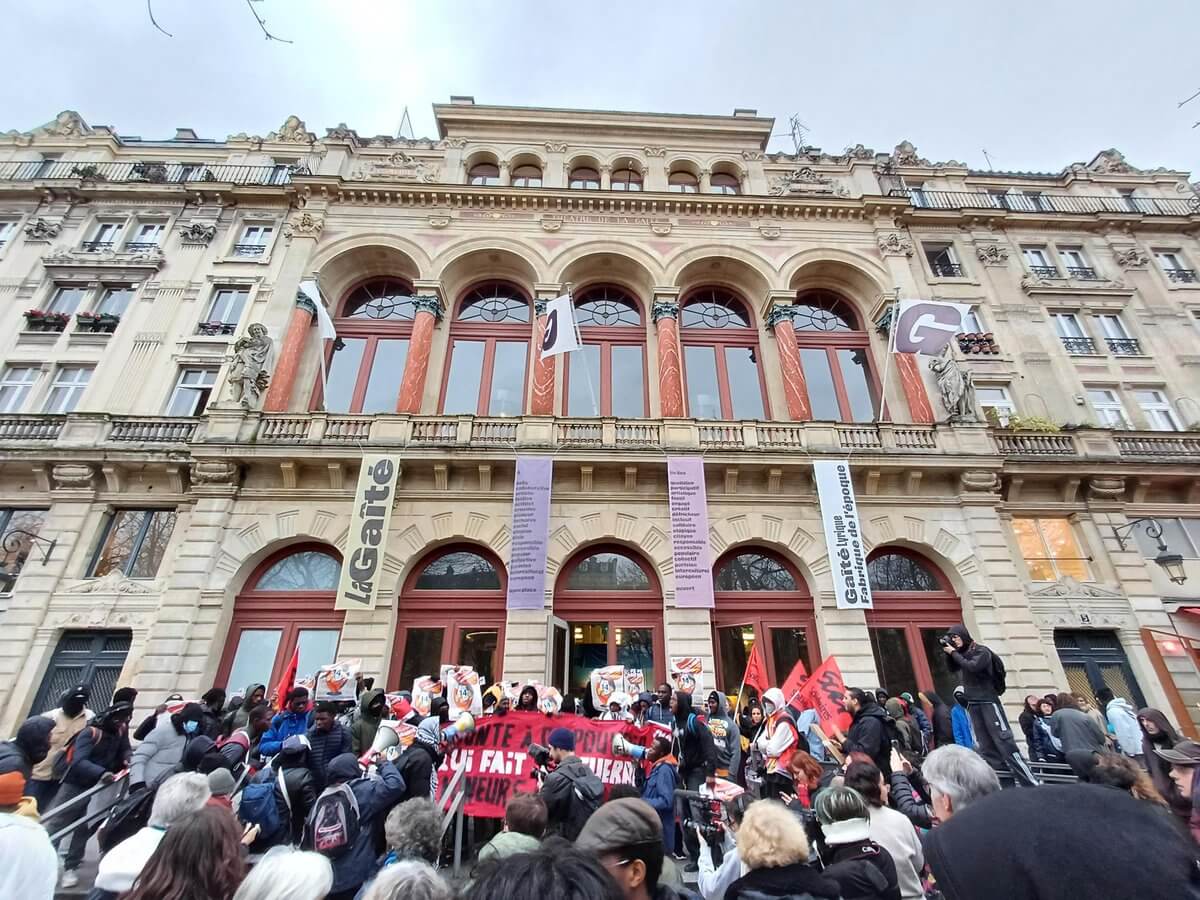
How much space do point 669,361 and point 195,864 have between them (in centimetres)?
1633

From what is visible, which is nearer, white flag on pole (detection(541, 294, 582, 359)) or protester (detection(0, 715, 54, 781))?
protester (detection(0, 715, 54, 781))

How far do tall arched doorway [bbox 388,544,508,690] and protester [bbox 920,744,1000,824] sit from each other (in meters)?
11.3

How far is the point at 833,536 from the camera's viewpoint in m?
14.1

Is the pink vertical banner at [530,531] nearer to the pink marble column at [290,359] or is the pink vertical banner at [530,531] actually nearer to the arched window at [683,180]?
the pink marble column at [290,359]

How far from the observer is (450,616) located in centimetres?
1412

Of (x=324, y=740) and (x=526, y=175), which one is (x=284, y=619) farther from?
(x=526, y=175)

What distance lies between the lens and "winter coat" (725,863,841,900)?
9.36 ft

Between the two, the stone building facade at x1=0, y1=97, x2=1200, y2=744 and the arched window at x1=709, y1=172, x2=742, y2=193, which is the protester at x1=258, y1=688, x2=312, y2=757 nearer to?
the stone building facade at x1=0, y1=97, x2=1200, y2=744

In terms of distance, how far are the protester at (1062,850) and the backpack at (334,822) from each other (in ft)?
14.2

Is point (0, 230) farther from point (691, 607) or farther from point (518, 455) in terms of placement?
point (691, 607)

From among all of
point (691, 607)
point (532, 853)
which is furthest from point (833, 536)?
point (532, 853)

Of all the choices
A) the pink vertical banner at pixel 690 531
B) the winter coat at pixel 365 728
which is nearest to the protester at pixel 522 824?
the winter coat at pixel 365 728

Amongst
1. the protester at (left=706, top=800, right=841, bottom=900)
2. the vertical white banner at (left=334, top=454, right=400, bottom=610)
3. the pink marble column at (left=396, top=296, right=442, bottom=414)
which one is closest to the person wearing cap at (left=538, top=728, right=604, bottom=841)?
the protester at (left=706, top=800, right=841, bottom=900)

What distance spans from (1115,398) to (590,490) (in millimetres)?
18345
